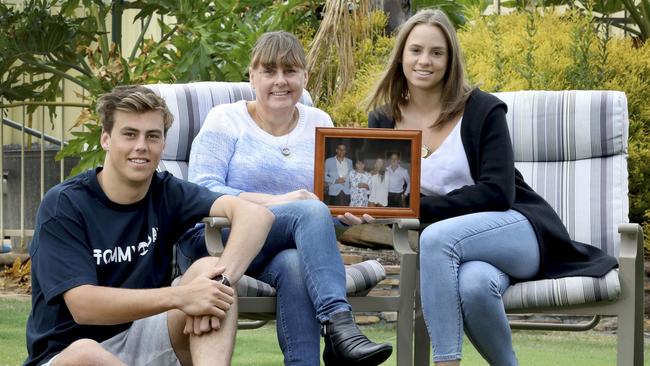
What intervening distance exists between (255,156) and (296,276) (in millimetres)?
664

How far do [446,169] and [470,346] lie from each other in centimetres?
233

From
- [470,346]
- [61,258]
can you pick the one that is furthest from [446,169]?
[470,346]

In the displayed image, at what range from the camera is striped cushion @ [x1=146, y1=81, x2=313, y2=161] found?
539 centimetres

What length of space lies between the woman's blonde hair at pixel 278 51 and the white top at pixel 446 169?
25.9 inches

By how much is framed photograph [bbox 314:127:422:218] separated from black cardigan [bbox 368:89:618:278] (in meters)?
0.12

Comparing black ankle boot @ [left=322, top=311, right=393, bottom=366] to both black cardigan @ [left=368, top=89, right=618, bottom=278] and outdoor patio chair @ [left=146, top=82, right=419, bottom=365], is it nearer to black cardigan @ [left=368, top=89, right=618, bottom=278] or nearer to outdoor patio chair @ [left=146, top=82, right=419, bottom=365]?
outdoor patio chair @ [left=146, top=82, right=419, bottom=365]

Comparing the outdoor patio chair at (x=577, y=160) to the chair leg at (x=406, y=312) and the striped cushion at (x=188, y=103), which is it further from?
the striped cushion at (x=188, y=103)

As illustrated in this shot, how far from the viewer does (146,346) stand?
3949 mm

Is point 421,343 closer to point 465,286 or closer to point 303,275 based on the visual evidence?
point 465,286

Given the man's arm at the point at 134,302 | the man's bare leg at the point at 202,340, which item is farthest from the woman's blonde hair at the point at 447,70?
the man's arm at the point at 134,302

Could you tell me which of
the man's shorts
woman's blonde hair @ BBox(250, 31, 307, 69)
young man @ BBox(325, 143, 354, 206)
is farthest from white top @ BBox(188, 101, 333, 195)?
the man's shorts

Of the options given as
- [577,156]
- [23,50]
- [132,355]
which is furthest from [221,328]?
[23,50]

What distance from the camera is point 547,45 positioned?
7820mm

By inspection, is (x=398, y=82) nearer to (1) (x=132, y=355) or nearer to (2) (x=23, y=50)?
(1) (x=132, y=355)
